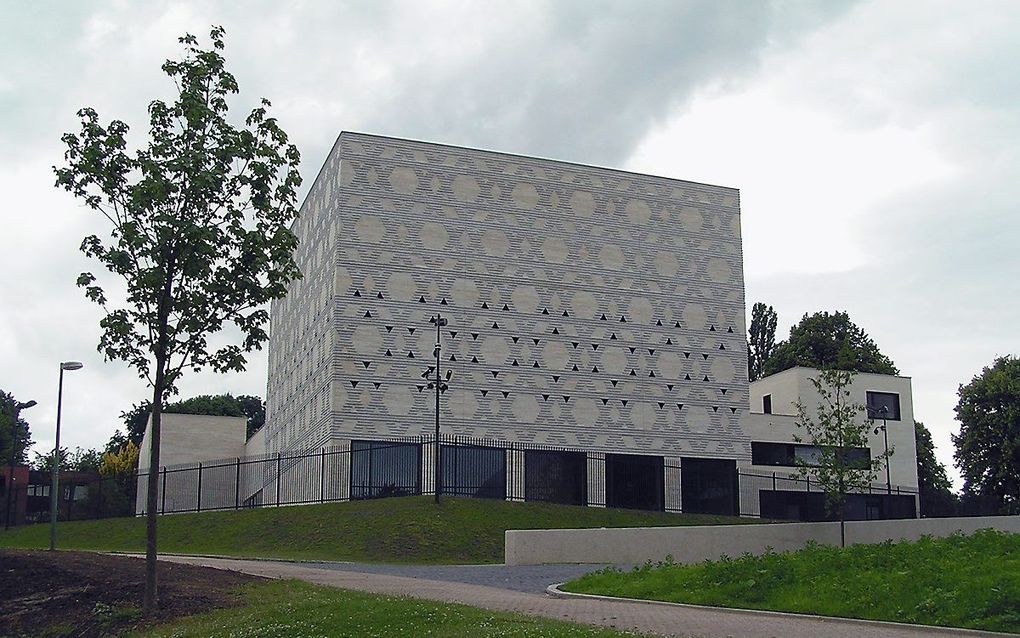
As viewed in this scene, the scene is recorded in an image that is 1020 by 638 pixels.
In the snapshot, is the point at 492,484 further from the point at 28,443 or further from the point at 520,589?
the point at 28,443

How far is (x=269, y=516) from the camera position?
144ft

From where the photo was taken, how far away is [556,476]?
53.5 meters

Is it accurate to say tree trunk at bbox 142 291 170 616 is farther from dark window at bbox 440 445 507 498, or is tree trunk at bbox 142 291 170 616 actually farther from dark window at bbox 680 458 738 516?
dark window at bbox 680 458 738 516

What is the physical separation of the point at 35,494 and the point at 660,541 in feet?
192

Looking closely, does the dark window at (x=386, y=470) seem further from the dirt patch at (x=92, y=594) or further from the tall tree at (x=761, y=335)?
the tall tree at (x=761, y=335)

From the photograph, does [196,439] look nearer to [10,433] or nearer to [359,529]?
[10,433]

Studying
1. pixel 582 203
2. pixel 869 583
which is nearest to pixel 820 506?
pixel 582 203

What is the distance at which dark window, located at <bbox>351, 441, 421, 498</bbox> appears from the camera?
159 feet

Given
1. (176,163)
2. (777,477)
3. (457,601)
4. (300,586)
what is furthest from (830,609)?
(777,477)

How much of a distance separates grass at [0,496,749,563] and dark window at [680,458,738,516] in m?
6.93

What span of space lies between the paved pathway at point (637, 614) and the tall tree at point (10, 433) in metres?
43.7

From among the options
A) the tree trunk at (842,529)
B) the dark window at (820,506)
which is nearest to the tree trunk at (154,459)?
the tree trunk at (842,529)

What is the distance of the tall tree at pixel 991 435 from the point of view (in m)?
68.8

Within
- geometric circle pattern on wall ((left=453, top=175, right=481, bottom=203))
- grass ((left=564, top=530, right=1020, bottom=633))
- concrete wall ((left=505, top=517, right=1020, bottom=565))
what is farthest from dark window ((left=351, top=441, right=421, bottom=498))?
grass ((left=564, top=530, right=1020, bottom=633))
